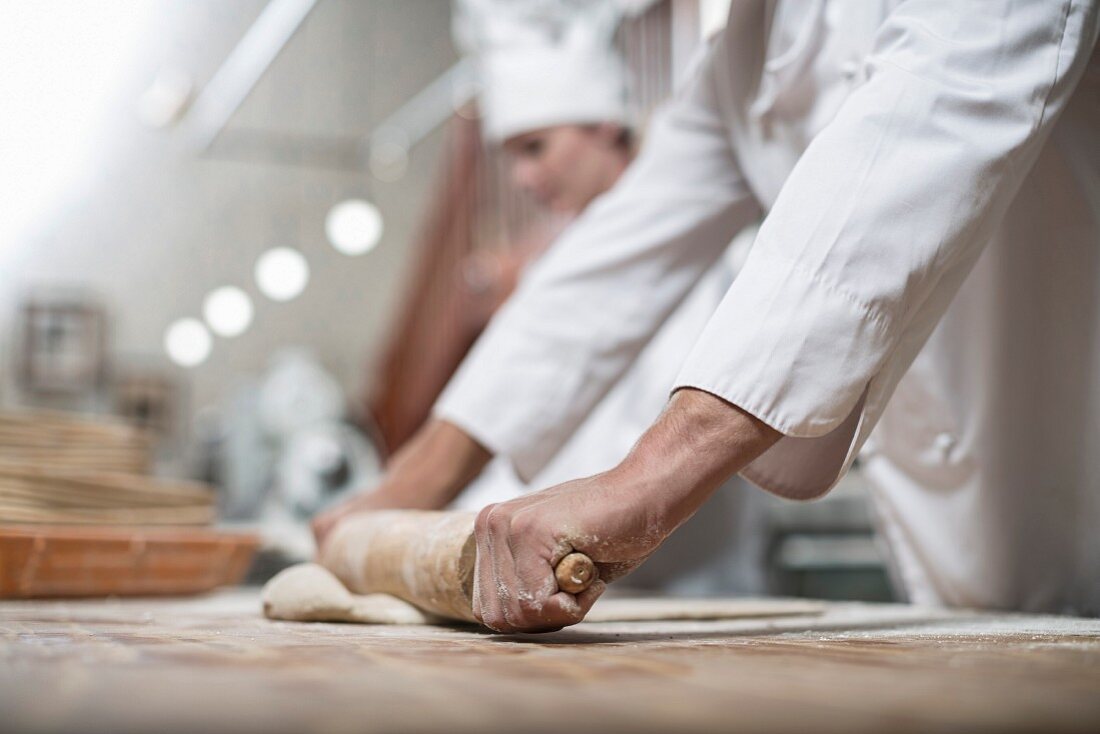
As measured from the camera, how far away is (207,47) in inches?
306

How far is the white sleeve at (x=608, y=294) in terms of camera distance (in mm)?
1375

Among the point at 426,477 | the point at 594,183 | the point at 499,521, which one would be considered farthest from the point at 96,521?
the point at 594,183

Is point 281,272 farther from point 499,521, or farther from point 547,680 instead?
point 547,680

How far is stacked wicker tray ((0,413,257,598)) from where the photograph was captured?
1291 mm

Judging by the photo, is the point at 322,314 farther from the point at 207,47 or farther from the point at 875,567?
the point at 875,567

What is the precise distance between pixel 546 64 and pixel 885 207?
1765 mm

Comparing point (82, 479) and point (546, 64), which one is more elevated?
point (546, 64)

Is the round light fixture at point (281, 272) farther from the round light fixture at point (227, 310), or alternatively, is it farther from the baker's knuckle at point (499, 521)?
the baker's knuckle at point (499, 521)

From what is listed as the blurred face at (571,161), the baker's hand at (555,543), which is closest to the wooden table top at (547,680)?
the baker's hand at (555,543)

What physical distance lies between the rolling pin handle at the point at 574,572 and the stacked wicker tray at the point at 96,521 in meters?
0.79

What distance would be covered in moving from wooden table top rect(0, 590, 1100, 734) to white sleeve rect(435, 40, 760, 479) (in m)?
0.53

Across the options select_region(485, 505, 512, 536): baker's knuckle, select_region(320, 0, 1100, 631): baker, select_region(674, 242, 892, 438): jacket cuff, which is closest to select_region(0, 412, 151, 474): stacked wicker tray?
select_region(320, 0, 1100, 631): baker

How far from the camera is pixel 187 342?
305 inches

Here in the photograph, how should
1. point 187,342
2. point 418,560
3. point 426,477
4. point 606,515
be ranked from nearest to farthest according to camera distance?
point 606,515 → point 418,560 → point 426,477 → point 187,342
